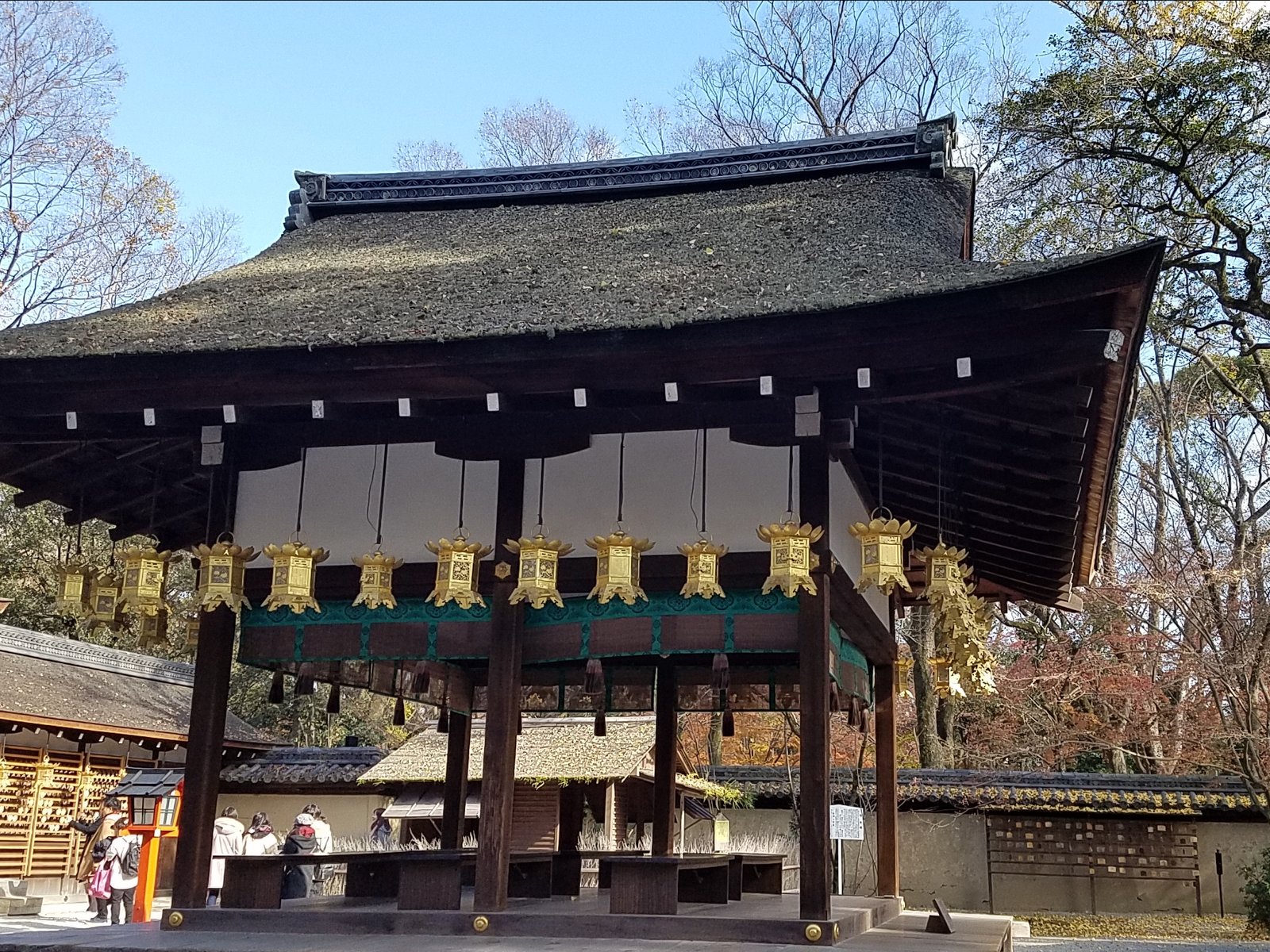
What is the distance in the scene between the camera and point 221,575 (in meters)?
6.87

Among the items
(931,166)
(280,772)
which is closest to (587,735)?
(280,772)

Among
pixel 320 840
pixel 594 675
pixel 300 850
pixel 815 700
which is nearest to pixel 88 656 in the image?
pixel 320 840

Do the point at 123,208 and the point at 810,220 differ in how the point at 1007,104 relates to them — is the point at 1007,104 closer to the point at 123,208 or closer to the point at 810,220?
the point at 810,220

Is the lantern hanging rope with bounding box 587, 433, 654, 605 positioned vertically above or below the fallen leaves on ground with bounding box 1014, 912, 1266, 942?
above

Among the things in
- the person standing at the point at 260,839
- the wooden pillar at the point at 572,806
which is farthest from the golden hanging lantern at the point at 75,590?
the wooden pillar at the point at 572,806

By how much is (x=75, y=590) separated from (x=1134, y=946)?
45.7 feet

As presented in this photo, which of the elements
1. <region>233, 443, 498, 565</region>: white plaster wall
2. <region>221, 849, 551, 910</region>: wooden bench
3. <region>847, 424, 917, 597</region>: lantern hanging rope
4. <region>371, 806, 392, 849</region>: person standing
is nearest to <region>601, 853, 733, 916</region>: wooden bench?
<region>221, 849, 551, 910</region>: wooden bench

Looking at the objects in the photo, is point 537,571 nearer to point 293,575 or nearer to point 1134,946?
point 293,575

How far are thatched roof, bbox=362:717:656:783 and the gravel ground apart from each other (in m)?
6.04

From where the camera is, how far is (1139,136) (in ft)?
55.3

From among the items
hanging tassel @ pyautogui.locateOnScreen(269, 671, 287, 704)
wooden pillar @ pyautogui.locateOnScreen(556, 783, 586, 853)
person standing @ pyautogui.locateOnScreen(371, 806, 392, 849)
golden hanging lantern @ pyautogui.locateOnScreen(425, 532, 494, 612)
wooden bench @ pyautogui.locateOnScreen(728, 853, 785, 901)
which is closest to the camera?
golden hanging lantern @ pyautogui.locateOnScreen(425, 532, 494, 612)

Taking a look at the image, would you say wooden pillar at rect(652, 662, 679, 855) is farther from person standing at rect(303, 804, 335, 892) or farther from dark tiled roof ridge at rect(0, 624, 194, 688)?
dark tiled roof ridge at rect(0, 624, 194, 688)

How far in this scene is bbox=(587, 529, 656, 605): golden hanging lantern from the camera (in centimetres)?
620

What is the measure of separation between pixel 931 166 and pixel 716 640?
17.9 ft
